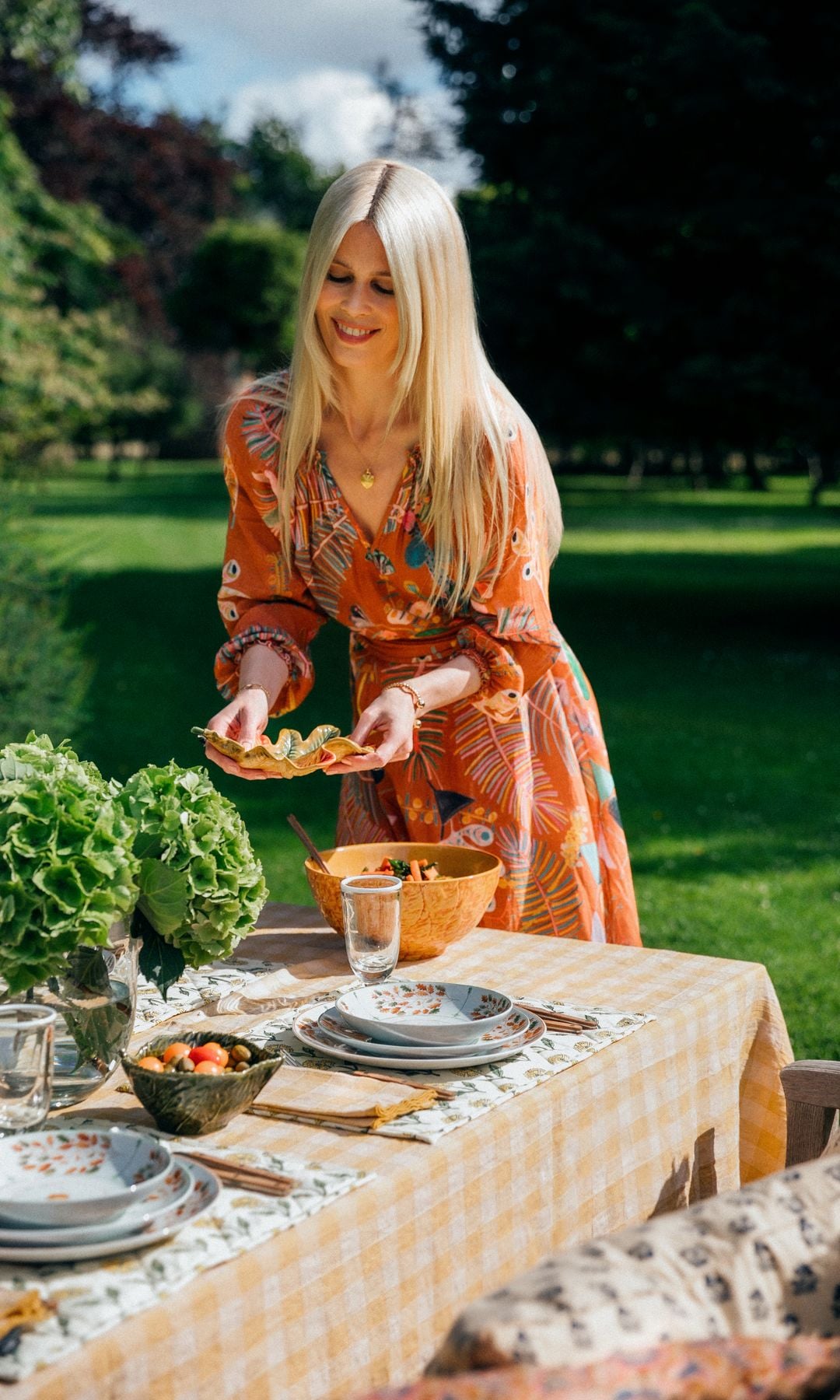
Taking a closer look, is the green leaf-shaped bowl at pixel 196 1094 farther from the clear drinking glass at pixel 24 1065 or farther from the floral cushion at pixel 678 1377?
the floral cushion at pixel 678 1377

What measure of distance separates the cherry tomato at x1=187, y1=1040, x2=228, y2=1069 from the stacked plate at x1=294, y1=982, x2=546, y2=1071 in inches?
8.5

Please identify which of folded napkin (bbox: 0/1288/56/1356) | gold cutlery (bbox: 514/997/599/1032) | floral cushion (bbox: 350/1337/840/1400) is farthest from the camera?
gold cutlery (bbox: 514/997/599/1032)

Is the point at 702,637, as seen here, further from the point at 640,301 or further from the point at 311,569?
the point at 311,569

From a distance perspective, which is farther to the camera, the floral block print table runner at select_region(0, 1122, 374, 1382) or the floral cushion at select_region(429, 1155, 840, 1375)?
the floral block print table runner at select_region(0, 1122, 374, 1382)

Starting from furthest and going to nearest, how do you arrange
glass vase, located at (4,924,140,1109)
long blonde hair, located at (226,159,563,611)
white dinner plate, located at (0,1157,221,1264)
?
long blonde hair, located at (226,159,563,611) → glass vase, located at (4,924,140,1109) → white dinner plate, located at (0,1157,221,1264)

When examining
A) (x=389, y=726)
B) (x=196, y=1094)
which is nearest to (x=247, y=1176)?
(x=196, y=1094)

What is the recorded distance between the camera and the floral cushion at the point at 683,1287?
120 cm

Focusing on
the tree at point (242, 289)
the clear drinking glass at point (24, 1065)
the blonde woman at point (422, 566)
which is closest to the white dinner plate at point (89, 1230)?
the clear drinking glass at point (24, 1065)

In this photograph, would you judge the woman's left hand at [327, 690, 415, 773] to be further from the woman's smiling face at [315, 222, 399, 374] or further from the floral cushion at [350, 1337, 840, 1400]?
the floral cushion at [350, 1337, 840, 1400]

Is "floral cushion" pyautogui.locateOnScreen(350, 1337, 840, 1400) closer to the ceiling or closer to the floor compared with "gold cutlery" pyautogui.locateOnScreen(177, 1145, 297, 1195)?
closer to the ceiling

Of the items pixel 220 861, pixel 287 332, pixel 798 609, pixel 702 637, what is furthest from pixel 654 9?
pixel 287 332

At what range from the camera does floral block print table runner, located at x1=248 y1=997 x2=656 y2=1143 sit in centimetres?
186

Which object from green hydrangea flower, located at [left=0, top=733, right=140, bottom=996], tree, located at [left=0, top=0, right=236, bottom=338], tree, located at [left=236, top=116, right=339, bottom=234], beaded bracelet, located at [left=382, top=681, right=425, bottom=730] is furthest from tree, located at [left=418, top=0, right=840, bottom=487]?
tree, located at [left=236, top=116, right=339, bottom=234]

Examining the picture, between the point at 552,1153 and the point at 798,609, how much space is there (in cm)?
1541
